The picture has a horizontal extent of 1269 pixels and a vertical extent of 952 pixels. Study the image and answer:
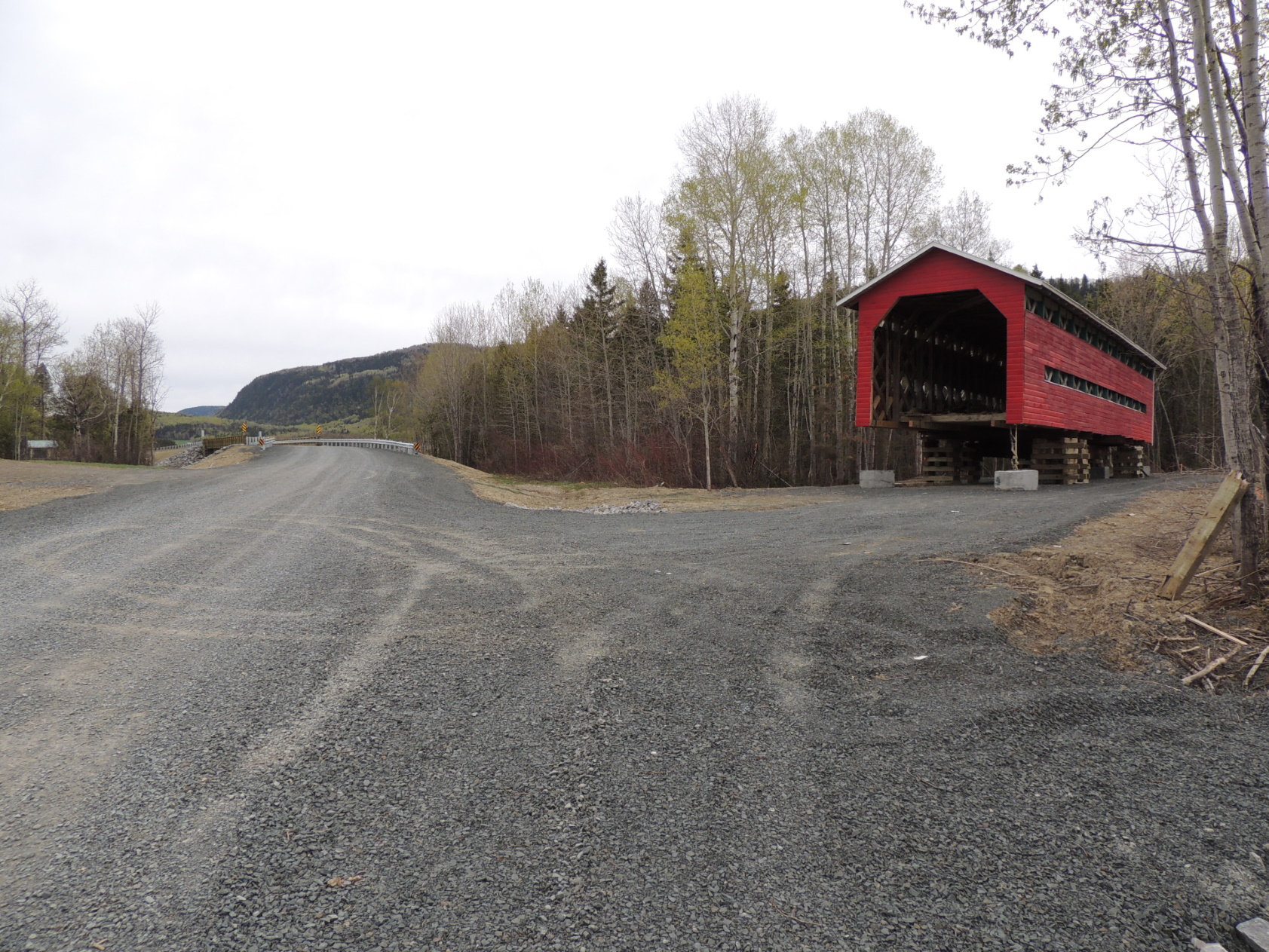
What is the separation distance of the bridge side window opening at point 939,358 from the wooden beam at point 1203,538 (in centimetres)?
1114

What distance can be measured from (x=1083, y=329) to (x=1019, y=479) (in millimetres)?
5821

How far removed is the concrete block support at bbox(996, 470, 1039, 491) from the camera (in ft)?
46.1

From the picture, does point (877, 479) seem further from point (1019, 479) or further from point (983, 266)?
point (983, 266)

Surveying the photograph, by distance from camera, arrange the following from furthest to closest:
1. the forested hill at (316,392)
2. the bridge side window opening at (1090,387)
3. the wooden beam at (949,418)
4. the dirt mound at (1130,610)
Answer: the forested hill at (316,392), the wooden beam at (949,418), the bridge side window opening at (1090,387), the dirt mound at (1130,610)

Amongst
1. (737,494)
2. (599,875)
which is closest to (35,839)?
(599,875)

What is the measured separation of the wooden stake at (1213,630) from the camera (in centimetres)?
356

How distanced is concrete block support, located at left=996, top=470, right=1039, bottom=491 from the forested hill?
441 ft

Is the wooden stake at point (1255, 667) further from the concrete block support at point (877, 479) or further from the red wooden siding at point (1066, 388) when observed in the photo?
the concrete block support at point (877, 479)

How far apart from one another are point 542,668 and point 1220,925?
282cm

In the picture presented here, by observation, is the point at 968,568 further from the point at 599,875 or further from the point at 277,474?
the point at 277,474

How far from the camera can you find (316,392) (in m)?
166

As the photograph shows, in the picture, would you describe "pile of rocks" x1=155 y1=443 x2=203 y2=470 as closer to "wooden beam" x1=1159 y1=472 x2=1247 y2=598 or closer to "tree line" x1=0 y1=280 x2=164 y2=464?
"tree line" x1=0 y1=280 x2=164 y2=464

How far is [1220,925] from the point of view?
1682 millimetres

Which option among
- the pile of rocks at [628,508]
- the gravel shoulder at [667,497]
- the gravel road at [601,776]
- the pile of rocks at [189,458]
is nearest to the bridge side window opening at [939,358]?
the gravel shoulder at [667,497]
